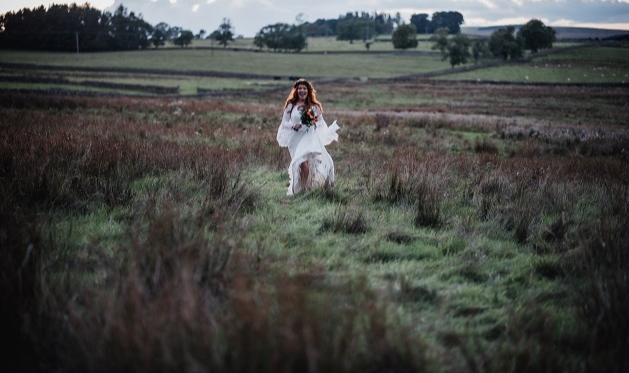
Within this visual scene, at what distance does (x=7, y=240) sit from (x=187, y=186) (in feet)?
10.3

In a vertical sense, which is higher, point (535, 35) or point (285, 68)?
point (535, 35)

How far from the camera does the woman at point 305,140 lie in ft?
24.6

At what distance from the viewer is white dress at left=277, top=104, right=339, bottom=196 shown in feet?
24.5

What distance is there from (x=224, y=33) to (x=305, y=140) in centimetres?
13789

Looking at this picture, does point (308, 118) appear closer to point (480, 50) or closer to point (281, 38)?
point (480, 50)

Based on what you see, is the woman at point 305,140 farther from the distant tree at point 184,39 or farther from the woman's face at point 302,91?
the distant tree at point 184,39

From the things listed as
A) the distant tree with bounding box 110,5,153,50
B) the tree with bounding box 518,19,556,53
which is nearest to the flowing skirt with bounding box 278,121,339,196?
the tree with bounding box 518,19,556,53

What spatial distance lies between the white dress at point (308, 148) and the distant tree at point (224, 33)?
136 meters

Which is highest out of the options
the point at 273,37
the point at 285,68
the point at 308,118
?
the point at 273,37

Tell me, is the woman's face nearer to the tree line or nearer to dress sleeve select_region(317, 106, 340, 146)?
dress sleeve select_region(317, 106, 340, 146)

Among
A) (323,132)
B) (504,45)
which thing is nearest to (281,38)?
(504,45)

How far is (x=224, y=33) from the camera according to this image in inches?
5246

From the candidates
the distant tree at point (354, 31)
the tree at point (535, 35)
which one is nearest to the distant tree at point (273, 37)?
the distant tree at point (354, 31)

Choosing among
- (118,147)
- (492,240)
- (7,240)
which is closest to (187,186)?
(118,147)
